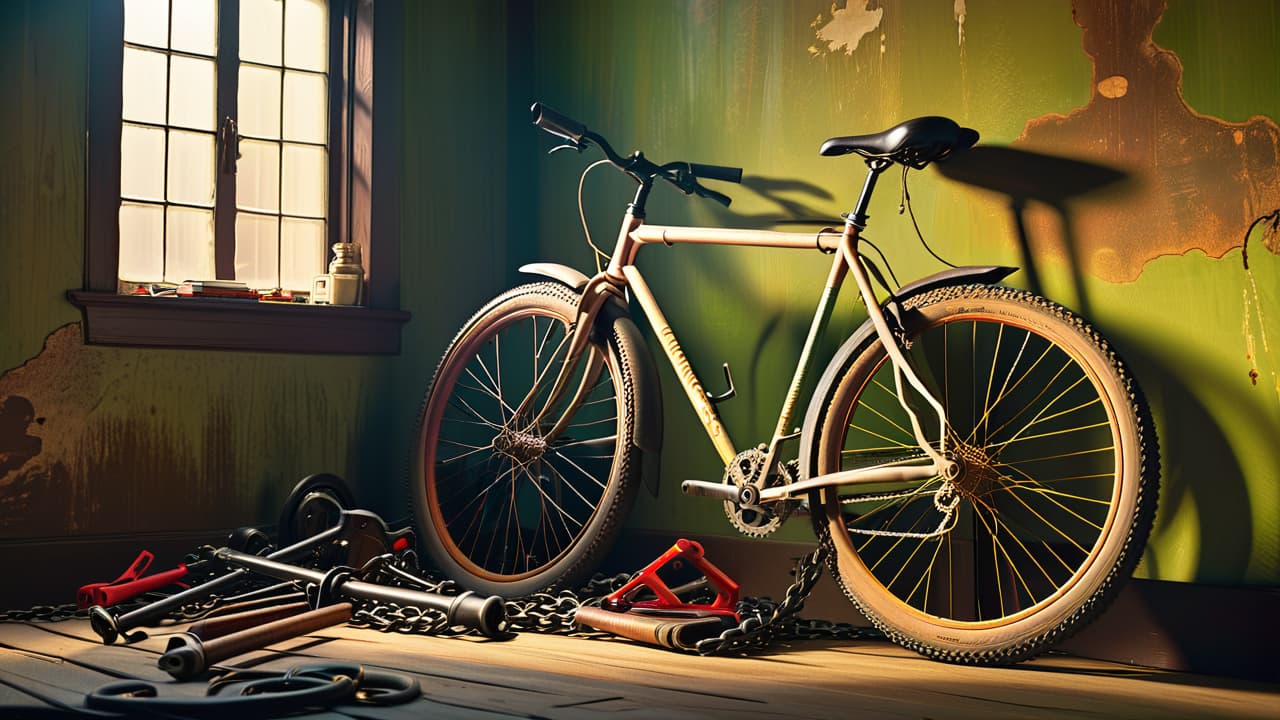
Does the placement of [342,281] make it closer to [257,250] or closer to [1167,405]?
[257,250]

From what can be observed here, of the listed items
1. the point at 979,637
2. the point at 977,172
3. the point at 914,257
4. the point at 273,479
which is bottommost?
the point at 979,637

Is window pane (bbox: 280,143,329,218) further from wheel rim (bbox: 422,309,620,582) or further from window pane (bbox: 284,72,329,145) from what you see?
wheel rim (bbox: 422,309,620,582)

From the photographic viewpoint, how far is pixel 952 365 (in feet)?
9.48

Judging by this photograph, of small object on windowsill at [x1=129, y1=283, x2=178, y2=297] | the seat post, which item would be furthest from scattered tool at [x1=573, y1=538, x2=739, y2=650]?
small object on windowsill at [x1=129, y1=283, x2=178, y2=297]

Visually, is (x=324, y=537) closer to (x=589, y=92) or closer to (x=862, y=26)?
(x=589, y=92)

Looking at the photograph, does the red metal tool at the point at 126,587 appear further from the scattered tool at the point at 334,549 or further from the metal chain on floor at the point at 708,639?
the metal chain on floor at the point at 708,639

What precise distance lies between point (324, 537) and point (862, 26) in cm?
196

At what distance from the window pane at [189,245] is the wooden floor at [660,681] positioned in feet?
3.98

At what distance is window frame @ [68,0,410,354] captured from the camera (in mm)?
3340

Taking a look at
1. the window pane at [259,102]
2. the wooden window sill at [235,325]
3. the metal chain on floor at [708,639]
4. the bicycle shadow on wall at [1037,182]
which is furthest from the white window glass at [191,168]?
the bicycle shadow on wall at [1037,182]

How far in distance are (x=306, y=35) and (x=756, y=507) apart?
7.36 feet

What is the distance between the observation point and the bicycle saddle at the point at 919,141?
2.68 meters

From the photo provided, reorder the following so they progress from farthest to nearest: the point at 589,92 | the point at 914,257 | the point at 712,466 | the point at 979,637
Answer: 1. the point at 589,92
2. the point at 712,466
3. the point at 914,257
4. the point at 979,637

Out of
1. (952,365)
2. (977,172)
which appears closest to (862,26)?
(977,172)
